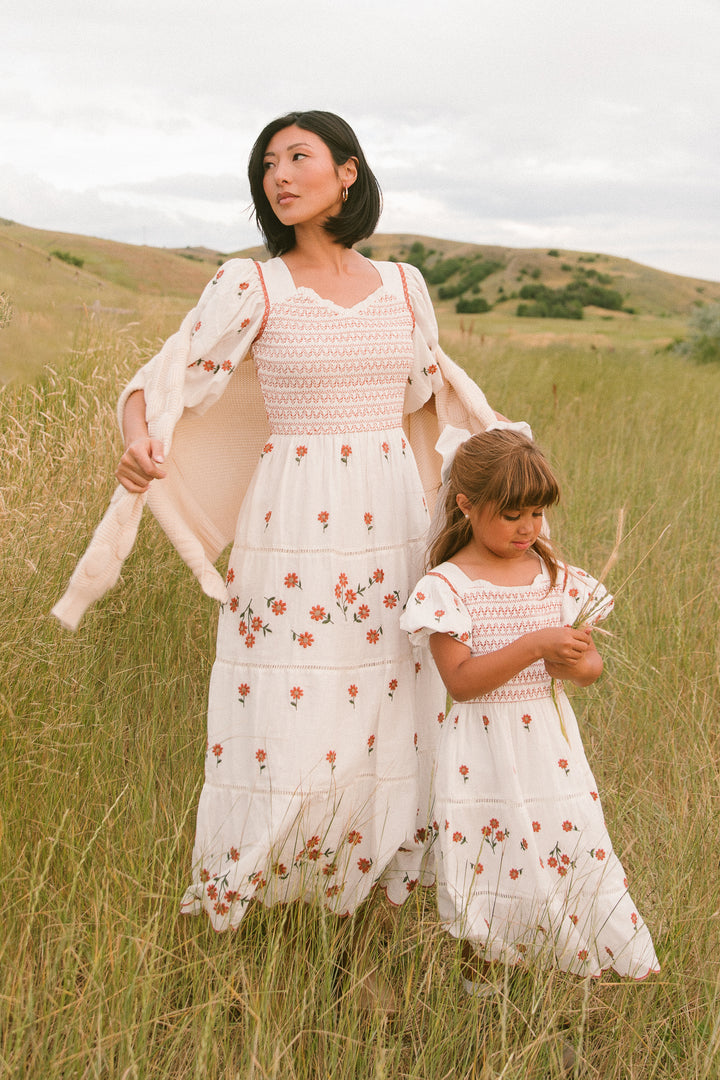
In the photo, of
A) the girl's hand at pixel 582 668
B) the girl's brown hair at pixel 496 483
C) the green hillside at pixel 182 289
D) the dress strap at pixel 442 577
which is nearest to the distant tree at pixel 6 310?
the green hillside at pixel 182 289

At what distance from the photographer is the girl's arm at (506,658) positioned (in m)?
1.81

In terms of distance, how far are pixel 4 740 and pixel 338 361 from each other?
1.38 meters

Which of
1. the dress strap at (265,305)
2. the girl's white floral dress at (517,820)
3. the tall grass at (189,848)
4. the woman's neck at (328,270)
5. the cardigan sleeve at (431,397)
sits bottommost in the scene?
the tall grass at (189,848)

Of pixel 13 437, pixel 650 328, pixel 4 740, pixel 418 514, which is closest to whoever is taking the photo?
pixel 418 514

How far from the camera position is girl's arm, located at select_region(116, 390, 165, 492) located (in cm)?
206

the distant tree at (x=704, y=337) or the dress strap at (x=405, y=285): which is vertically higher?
the dress strap at (x=405, y=285)

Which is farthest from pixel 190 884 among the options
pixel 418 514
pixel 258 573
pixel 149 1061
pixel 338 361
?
pixel 338 361

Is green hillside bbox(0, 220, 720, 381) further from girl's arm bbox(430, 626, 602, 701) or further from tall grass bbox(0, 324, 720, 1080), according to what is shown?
girl's arm bbox(430, 626, 602, 701)

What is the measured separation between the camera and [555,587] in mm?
2035

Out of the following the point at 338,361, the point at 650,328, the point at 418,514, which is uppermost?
the point at 338,361

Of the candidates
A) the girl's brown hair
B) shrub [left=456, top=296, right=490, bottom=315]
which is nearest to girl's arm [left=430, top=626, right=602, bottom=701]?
the girl's brown hair

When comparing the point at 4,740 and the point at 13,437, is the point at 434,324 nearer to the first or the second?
the point at 4,740

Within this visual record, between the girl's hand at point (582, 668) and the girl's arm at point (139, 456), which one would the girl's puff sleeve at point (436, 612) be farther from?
the girl's arm at point (139, 456)

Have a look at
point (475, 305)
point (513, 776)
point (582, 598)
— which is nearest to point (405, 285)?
point (582, 598)
